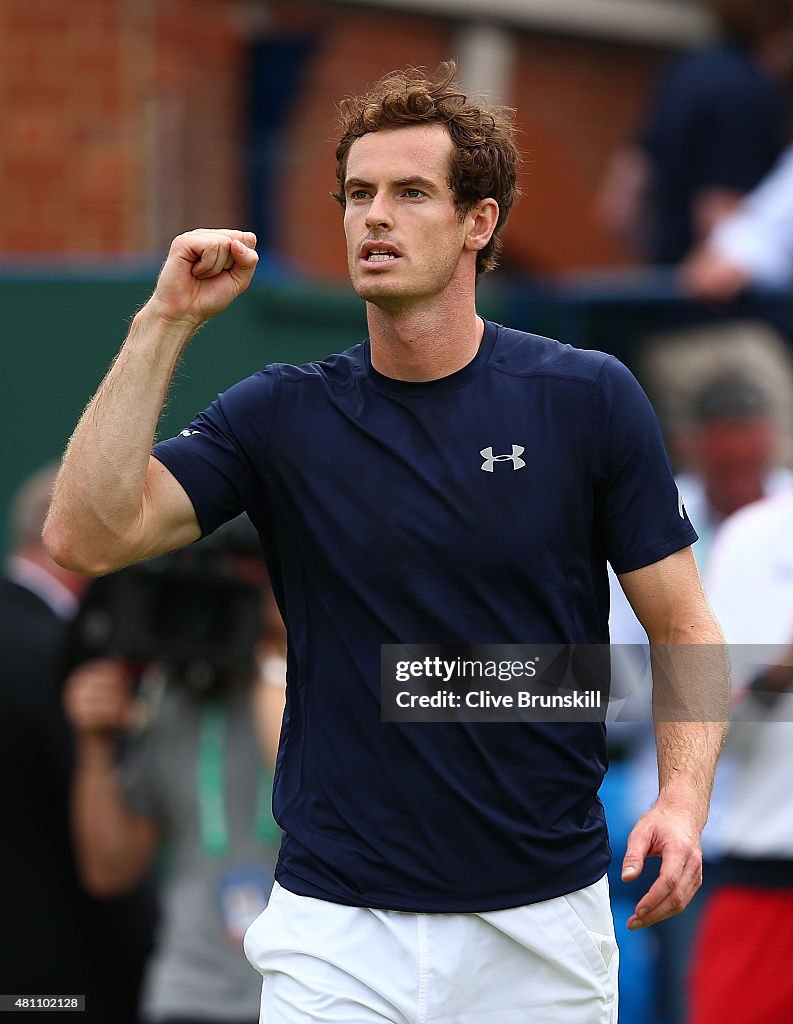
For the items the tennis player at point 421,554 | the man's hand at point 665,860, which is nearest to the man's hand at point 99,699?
the tennis player at point 421,554

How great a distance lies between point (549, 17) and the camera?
38.0 feet

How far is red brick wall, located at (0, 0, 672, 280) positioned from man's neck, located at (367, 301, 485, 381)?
199 inches

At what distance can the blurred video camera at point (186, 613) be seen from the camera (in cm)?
523

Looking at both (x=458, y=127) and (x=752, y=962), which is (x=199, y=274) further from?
(x=752, y=962)

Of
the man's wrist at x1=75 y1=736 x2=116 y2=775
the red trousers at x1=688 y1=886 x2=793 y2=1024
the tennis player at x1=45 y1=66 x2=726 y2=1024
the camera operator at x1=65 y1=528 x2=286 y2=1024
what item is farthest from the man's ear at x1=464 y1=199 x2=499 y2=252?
the man's wrist at x1=75 y1=736 x2=116 y2=775

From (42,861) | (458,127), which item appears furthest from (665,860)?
(42,861)

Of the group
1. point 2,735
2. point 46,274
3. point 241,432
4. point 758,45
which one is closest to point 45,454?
point 46,274

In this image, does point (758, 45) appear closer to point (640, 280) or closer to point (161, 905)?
point (640, 280)

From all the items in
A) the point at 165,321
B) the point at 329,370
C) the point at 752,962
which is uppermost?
the point at 165,321

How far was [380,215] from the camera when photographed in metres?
3.19

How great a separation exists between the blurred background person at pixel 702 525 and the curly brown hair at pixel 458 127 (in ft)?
6.98

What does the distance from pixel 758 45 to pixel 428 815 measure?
19.9ft

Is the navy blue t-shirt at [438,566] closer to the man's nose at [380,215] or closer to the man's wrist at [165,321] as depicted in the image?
the man's wrist at [165,321]

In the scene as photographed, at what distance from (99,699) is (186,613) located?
0.39 m
